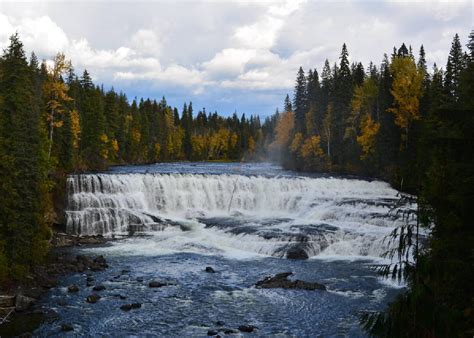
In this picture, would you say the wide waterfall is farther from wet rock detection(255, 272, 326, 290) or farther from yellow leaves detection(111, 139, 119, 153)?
yellow leaves detection(111, 139, 119, 153)

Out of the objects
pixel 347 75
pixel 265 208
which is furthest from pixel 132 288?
pixel 347 75

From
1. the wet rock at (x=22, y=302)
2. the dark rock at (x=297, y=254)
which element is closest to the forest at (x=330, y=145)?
the wet rock at (x=22, y=302)

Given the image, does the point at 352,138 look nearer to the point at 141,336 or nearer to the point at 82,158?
the point at 82,158

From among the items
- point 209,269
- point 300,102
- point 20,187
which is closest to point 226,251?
point 209,269

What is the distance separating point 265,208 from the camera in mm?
43031

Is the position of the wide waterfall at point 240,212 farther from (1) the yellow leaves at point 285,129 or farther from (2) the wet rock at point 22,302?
(1) the yellow leaves at point 285,129

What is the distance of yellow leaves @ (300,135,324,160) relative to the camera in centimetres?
6729

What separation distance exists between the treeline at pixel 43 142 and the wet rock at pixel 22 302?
2.48m

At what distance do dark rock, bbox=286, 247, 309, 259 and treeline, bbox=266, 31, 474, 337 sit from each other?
5.39 metres

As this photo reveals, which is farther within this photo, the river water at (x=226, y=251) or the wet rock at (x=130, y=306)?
the wet rock at (x=130, y=306)

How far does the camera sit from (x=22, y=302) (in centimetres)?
1934

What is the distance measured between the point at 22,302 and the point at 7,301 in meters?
0.62

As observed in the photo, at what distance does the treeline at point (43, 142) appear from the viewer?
22.7 m

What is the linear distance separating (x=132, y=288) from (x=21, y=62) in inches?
742
